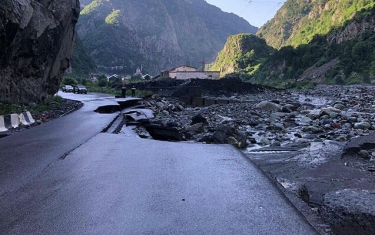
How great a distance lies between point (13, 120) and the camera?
1211cm

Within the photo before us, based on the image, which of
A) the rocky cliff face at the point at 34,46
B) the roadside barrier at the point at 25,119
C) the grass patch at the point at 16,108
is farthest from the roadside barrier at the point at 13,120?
the rocky cliff face at the point at 34,46

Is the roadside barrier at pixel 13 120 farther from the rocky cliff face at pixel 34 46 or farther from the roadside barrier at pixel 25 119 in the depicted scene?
the rocky cliff face at pixel 34 46

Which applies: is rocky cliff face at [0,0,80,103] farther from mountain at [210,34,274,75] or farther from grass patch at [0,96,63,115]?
mountain at [210,34,274,75]

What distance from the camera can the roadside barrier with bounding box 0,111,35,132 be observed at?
11.5 metres

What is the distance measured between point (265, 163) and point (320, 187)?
8.03ft

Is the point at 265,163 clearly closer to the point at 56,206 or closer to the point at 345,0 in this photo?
the point at 56,206

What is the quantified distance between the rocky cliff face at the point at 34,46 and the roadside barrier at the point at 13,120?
245 centimetres

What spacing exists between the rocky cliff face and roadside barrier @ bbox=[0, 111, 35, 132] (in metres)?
2.45

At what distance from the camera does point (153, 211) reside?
4.08 meters

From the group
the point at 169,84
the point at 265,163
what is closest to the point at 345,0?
the point at 169,84

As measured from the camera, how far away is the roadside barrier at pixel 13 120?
11498 millimetres

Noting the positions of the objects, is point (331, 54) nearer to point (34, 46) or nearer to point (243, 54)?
point (243, 54)

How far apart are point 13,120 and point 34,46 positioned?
6846 millimetres

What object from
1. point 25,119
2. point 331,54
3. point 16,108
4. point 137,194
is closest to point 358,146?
point 137,194
